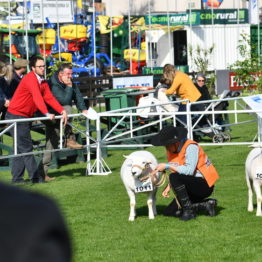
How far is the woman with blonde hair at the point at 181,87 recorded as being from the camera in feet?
52.6

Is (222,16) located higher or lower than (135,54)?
higher

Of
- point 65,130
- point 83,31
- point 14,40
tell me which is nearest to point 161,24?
point 83,31

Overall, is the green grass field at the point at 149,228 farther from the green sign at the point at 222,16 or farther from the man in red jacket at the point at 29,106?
the green sign at the point at 222,16

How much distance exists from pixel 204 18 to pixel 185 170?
35457 millimetres

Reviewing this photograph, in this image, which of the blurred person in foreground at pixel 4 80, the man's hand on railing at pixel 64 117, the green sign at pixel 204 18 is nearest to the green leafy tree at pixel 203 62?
the green sign at pixel 204 18

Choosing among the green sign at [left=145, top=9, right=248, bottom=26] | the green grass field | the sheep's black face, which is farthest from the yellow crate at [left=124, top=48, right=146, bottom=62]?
the sheep's black face

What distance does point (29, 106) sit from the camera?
12.3 meters

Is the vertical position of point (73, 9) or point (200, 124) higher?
point (73, 9)

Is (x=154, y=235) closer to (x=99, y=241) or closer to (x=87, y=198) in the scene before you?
(x=99, y=241)

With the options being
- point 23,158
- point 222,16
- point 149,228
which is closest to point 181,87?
point 23,158

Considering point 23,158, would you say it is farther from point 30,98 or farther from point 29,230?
point 29,230

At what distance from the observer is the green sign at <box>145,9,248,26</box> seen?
139ft

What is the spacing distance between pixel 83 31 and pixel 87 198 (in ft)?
111

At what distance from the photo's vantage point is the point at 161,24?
44.8m
